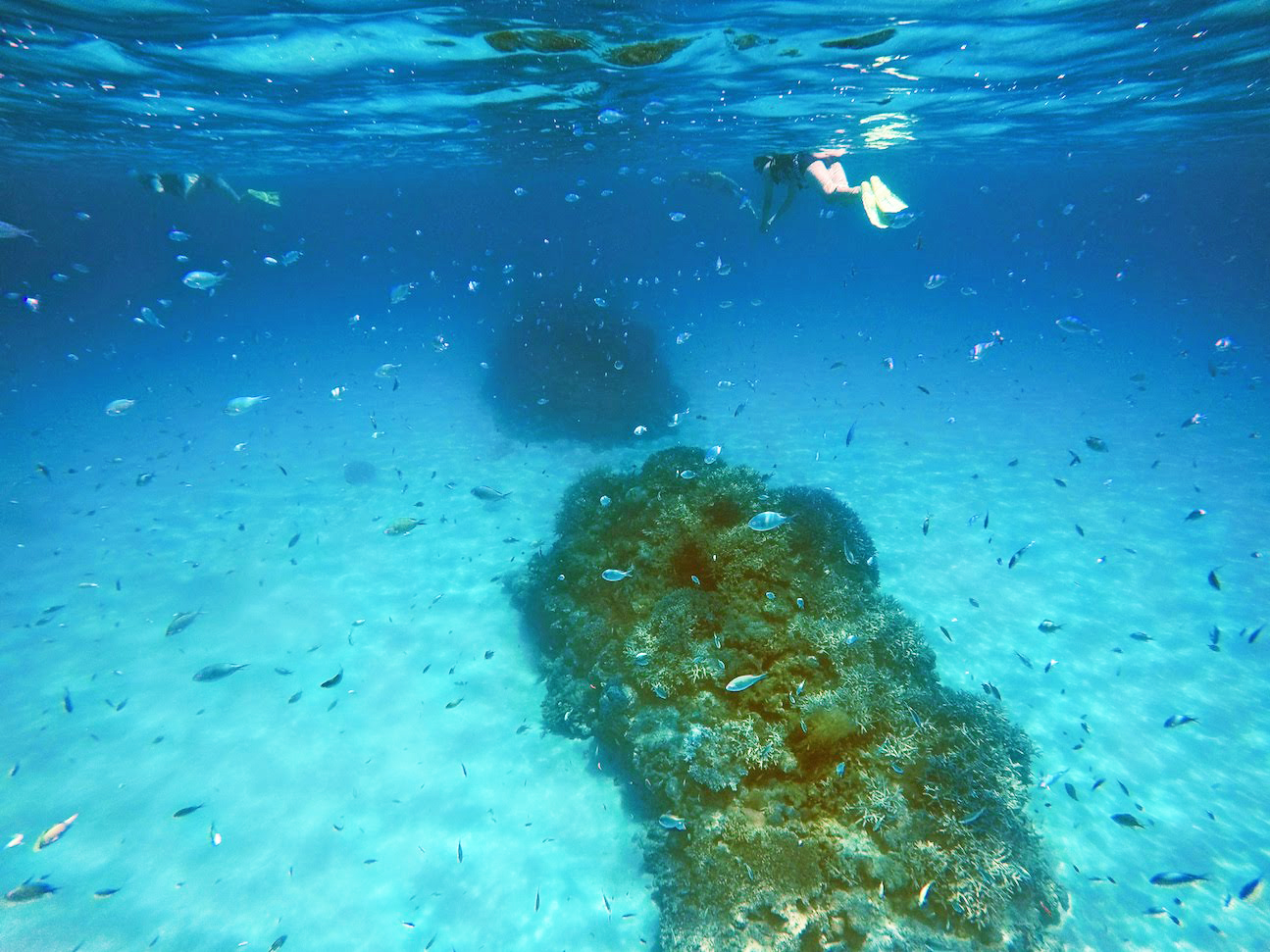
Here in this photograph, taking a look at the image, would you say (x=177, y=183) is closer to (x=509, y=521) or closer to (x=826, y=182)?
(x=509, y=521)

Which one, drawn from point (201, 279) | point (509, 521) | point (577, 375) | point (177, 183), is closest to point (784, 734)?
point (509, 521)

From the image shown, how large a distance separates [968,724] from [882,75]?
18.3 m

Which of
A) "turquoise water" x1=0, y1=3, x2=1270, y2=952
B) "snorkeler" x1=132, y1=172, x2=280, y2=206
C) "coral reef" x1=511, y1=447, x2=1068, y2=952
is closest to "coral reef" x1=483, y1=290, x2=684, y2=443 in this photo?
"turquoise water" x1=0, y1=3, x2=1270, y2=952

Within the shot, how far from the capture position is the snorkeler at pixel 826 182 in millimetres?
11539

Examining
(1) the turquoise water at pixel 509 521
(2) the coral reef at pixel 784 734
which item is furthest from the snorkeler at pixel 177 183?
(2) the coral reef at pixel 784 734

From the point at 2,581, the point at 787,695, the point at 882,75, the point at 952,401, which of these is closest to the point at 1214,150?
the point at 952,401

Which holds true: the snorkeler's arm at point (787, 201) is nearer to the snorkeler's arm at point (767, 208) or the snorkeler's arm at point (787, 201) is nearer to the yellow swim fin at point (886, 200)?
the snorkeler's arm at point (767, 208)

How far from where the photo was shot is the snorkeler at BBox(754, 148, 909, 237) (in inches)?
454

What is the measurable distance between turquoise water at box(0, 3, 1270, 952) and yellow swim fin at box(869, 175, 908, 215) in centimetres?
358

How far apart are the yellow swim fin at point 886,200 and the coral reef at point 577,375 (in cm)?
1097

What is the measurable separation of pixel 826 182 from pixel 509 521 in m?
11.7

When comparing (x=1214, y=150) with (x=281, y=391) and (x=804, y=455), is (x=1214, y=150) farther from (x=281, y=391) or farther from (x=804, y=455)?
(x=281, y=391)

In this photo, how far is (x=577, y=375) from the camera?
22.3 meters

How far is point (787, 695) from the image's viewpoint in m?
7.33
